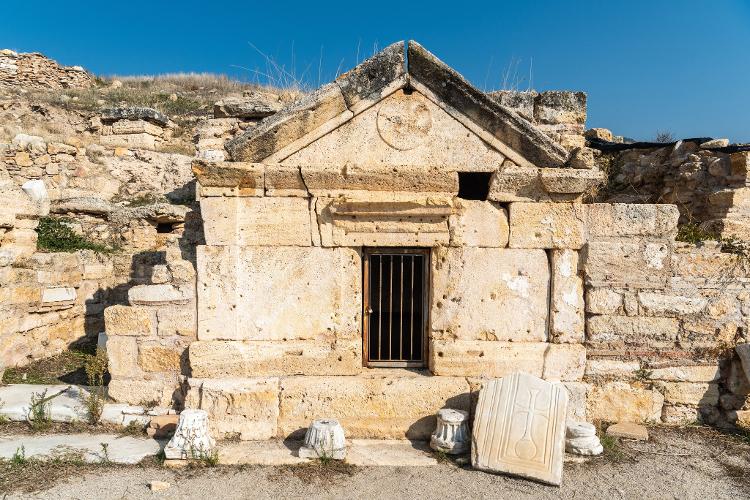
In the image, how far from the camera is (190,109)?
49.5 feet

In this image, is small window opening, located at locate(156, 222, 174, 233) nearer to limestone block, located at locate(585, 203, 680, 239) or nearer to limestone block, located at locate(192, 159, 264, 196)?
limestone block, located at locate(192, 159, 264, 196)

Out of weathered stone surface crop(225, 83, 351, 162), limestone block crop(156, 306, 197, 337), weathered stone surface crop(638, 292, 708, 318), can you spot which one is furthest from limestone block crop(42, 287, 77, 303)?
weathered stone surface crop(638, 292, 708, 318)

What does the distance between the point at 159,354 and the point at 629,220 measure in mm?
4522

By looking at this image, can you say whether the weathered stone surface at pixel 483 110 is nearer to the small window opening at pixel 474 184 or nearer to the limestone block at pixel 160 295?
the small window opening at pixel 474 184

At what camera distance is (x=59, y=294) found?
6785 mm

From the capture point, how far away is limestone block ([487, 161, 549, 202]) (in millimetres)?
4348

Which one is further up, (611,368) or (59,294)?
(59,294)

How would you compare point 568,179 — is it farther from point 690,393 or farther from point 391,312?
point 690,393

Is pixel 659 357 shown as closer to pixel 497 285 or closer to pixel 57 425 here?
pixel 497 285

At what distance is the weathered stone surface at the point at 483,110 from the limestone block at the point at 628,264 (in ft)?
3.10

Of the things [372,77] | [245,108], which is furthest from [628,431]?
[245,108]

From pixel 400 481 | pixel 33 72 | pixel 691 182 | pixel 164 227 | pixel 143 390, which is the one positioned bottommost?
pixel 400 481

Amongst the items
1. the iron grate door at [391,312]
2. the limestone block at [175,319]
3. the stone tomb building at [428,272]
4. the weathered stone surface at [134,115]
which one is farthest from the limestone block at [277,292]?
the weathered stone surface at [134,115]

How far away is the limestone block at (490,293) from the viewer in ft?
14.5
